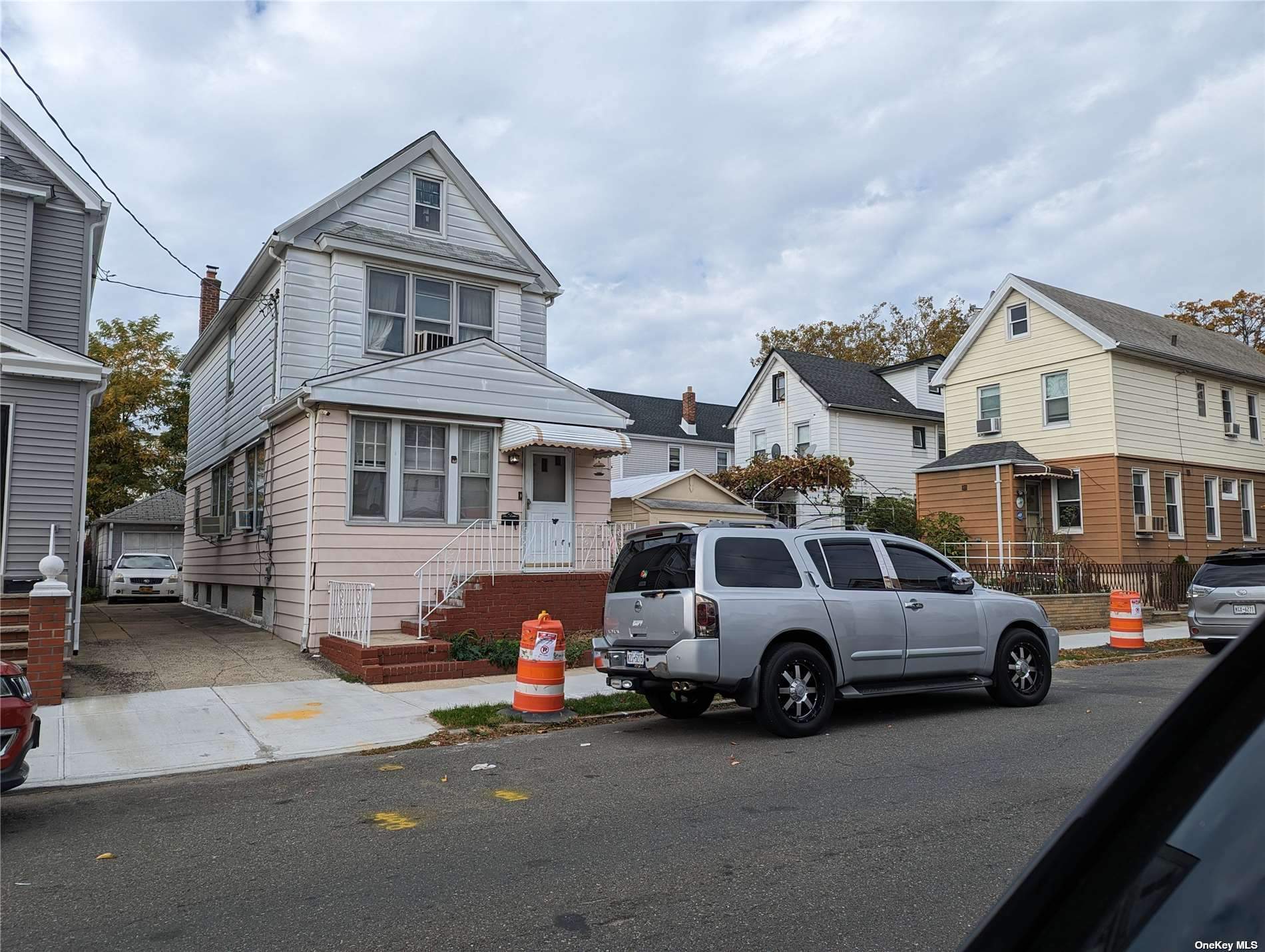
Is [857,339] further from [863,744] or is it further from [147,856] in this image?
[147,856]

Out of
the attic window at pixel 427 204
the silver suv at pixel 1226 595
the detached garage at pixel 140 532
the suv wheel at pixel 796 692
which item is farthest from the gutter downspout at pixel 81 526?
the detached garage at pixel 140 532

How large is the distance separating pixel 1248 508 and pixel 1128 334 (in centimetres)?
695

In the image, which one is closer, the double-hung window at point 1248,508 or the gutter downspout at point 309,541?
the gutter downspout at point 309,541

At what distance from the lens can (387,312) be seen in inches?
649

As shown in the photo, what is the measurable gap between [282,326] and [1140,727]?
13.8 m

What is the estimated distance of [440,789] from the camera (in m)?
6.80

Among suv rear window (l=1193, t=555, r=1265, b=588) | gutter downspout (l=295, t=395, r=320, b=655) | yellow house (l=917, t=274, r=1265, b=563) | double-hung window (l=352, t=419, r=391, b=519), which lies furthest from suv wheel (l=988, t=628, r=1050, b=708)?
yellow house (l=917, t=274, r=1265, b=563)

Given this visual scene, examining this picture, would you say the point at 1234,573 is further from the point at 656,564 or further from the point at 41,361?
the point at 41,361

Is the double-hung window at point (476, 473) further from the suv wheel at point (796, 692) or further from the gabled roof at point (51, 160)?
the suv wheel at point (796, 692)

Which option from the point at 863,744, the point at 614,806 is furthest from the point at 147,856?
the point at 863,744

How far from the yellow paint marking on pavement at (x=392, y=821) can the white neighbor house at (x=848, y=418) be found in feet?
82.7

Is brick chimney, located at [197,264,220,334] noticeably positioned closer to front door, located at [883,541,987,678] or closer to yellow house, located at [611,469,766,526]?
yellow house, located at [611,469,766,526]

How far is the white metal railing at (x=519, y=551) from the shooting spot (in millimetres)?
14492

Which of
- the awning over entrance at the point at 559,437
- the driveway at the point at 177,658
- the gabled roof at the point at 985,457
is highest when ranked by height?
the gabled roof at the point at 985,457
